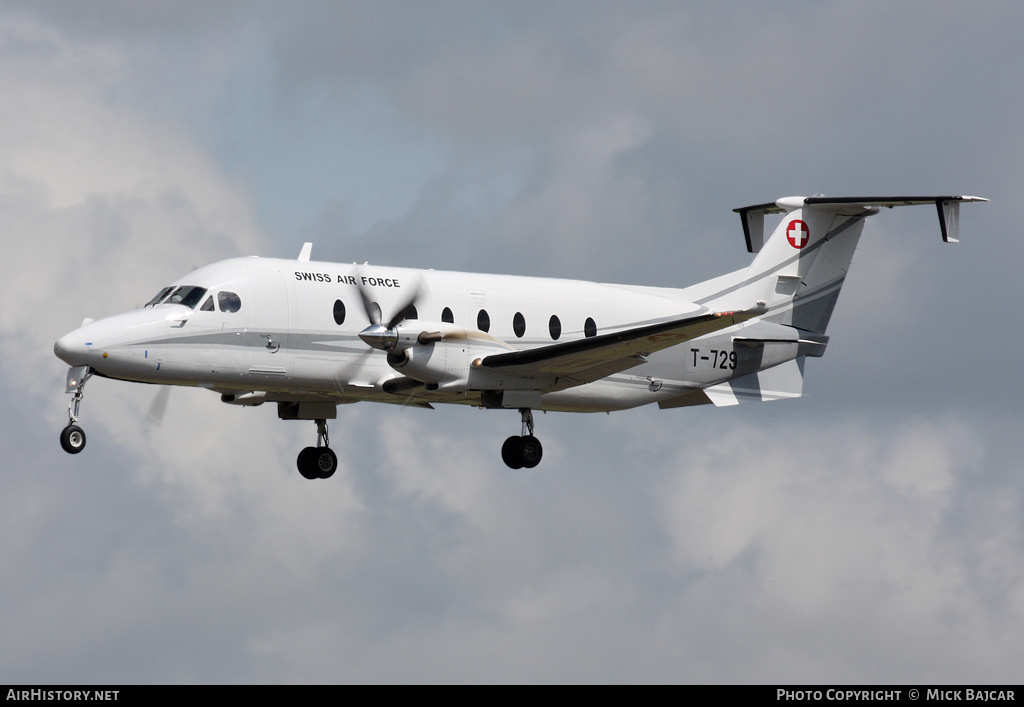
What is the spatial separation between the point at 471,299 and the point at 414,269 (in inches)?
49.0

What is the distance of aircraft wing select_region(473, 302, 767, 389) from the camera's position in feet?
85.5

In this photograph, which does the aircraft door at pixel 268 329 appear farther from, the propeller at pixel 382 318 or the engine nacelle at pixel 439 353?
the engine nacelle at pixel 439 353

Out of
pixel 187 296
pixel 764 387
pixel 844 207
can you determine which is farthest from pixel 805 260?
pixel 187 296

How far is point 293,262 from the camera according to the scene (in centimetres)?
2752

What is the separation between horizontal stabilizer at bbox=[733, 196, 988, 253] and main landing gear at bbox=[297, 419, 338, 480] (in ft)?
35.4

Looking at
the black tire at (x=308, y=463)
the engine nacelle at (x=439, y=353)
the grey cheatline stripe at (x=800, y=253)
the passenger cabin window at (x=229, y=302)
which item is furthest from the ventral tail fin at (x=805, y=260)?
the passenger cabin window at (x=229, y=302)

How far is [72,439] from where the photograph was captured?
80.2ft

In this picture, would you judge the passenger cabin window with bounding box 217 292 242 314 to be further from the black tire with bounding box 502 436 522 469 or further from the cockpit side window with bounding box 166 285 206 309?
the black tire with bounding box 502 436 522 469

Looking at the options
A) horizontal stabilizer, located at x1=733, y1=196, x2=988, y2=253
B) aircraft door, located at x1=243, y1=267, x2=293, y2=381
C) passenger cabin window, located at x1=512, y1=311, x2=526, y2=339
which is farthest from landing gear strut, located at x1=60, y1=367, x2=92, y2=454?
horizontal stabilizer, located at x1=733, y1=196, x2=988, y2=253

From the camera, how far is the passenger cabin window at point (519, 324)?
28938 millimetres

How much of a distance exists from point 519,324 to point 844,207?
28.1ft

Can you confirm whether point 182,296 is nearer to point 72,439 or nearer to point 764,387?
point 72,439

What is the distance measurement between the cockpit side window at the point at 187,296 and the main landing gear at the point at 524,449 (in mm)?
6743
